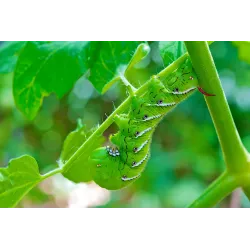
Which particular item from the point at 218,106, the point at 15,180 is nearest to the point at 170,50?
the point at 218,106

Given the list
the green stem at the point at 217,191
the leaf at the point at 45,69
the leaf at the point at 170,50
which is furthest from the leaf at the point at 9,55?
the green stem at the point at 217,191

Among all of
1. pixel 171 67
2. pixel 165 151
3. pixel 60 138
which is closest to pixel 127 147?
pixel 171 67

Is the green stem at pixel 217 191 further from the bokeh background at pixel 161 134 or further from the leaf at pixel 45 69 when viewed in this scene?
the bokeh background at pixel 161 134

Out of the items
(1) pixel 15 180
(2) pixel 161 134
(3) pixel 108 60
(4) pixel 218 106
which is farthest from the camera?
(2) pixel 161 134

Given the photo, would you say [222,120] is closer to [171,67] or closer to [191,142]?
[171,67]

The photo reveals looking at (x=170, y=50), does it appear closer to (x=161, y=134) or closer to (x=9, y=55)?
(x=9, y=55)

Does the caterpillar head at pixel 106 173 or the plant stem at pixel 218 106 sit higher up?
the plant stem at pixel 218 106

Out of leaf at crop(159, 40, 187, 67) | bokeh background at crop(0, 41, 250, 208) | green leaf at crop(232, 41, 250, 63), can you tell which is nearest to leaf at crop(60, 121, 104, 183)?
leaf at crop(159, 40, 187, 67)
